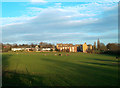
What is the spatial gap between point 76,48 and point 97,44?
1993 centimetres

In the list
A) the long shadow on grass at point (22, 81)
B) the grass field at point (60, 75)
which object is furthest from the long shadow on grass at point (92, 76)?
the long shadow on grass at point (22, 81)

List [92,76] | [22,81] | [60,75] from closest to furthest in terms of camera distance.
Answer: [22,81], [92,76], [60,75]

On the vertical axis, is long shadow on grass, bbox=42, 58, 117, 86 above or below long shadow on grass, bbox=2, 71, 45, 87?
below

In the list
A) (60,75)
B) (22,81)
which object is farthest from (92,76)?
(22,81)

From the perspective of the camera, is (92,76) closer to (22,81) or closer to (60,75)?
(60,75)

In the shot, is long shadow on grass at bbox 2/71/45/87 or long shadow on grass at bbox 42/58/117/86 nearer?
long shadow on grass at bbox 2/71/45/87

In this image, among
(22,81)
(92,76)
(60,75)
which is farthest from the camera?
(60,75)

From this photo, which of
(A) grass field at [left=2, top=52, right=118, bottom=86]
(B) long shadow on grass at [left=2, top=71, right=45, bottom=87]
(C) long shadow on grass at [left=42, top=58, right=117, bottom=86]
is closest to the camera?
(B) long shadow on grass at [left=2, top=71, right=45, bottom=87]

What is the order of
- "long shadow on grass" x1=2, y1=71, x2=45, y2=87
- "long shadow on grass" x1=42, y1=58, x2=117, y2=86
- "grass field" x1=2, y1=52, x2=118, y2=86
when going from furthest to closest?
"long shadow on grass" x1=42, y1=58, x2=117, y2=86, "grass field" x1=2, y1=52, x2=118, y2=86, "long shadow on grass" x1=2, y1=71, x2=45, y2=87

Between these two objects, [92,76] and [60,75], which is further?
[60,75]

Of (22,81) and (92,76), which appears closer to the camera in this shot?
(22,81)

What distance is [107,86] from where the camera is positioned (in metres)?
9.05

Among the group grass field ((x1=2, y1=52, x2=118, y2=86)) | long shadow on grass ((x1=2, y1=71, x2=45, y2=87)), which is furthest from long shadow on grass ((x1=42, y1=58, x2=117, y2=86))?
long shadow on grass ((x1=2, y1=71, x2=45, y2=87))

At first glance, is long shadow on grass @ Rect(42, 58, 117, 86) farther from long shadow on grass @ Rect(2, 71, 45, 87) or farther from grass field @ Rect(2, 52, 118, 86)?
long shadow on grass @ Rect(2, 71, 45, 87)
